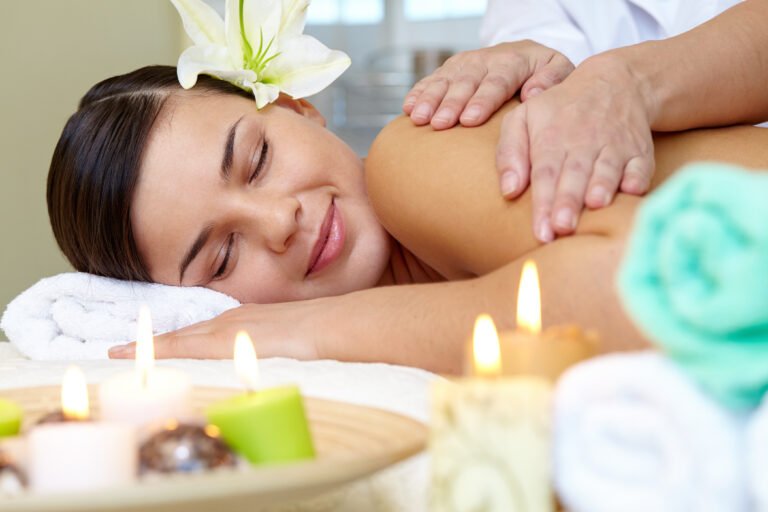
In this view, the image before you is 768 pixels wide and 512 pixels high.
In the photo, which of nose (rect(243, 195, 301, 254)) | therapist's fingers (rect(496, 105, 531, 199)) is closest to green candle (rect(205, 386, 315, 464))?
therapist's fingers (rect(496, 105, 531, 199))

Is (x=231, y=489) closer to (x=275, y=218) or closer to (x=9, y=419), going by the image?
(x=9, y=419)

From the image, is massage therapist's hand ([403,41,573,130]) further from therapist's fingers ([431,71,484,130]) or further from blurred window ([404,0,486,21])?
blurred window ([404,0,486,21])

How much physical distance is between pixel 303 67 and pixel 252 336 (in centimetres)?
67

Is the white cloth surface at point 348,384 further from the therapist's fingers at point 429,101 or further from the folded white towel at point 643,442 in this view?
the therapist's fingers at point 429,101

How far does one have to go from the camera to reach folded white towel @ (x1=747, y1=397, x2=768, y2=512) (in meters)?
0.49

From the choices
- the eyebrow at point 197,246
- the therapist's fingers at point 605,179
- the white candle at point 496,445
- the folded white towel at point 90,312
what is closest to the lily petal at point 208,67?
the eyebrow at point 197,246

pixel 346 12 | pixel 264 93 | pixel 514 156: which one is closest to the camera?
pixel 514 156

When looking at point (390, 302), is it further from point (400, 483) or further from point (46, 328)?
point (46, 328)

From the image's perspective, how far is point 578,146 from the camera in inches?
46.8

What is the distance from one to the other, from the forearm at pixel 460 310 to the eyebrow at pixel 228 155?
367mm

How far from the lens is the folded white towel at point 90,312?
1.60m

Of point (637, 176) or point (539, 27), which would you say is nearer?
point (637, 176)

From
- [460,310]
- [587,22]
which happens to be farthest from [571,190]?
[587,22]

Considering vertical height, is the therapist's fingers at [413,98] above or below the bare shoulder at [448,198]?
above
